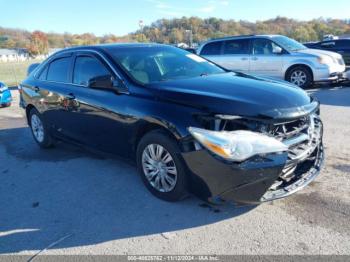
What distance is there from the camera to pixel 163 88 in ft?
12.4

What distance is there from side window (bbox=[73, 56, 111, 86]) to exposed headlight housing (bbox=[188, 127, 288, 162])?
1783 mm

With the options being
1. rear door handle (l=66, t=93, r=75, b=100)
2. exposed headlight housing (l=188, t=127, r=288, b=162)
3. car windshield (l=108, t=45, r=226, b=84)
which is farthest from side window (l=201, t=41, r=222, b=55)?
exposed headlight housing (l=188, t=127, r=288, b=162)

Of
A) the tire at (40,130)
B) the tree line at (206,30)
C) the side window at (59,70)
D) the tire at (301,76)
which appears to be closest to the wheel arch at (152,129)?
the side window at (59,70)

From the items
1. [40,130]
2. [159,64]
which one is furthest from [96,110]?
[40,130]

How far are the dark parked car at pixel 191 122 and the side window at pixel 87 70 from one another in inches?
0.5

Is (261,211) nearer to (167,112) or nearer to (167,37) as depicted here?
(167,112)

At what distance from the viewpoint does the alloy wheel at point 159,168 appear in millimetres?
3582

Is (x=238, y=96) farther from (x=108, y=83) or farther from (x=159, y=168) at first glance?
(x=108, y=83)

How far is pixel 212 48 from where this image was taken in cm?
1231

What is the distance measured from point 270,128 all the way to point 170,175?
1125 mm

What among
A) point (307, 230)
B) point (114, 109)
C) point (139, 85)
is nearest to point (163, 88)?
point (139, 85)

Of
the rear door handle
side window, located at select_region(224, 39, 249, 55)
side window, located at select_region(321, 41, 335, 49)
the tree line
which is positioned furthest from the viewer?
the tree line

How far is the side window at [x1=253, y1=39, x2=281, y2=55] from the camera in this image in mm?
11164

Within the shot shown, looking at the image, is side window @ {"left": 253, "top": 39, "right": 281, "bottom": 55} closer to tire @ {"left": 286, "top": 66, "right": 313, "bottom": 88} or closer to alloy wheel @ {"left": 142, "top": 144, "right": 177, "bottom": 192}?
tire @ {"left": 286, "top": 66, "right": 313, "bottom": 88}
